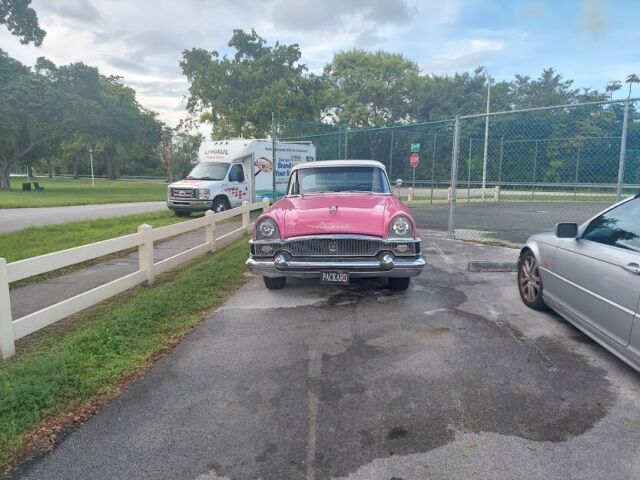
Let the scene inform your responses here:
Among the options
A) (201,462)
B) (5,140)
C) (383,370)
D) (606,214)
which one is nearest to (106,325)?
(201,462)

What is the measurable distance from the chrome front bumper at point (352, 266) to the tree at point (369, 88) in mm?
40619

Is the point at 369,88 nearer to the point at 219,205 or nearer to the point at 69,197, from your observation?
the point at 69,197

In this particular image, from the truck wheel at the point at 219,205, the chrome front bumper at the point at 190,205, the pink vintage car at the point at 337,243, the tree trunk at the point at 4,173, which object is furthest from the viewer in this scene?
the tree trunk at the point at 4,173

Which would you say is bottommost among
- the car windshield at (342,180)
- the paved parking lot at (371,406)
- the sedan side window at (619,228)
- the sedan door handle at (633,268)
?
the paved parking lot at (371,406)

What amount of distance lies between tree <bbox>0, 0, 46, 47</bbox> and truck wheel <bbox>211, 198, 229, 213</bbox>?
1790 centimetres

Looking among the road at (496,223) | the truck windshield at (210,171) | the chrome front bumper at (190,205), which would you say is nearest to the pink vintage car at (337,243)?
the road at (496,223)

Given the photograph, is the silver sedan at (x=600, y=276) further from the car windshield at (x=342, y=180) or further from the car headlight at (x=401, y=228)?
the car windshield at (x=342, y=180)

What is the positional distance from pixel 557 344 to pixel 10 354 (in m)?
4.89

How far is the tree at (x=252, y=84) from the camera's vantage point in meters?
30.2

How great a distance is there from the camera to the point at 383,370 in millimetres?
3613

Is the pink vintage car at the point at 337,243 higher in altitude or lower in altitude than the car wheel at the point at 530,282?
higher

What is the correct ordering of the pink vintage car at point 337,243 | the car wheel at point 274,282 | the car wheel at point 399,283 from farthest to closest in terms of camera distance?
the car wheel at point 274,282 < the car wheel at point 399,283 < the pink vintage car at point 337,243

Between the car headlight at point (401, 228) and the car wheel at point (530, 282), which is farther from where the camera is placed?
the car headlight at point (401, 228)

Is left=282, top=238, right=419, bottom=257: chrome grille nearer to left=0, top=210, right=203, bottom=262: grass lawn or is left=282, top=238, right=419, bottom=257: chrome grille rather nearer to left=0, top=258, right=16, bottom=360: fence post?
left=0, top=258, right=16, bottom=360: fence post
